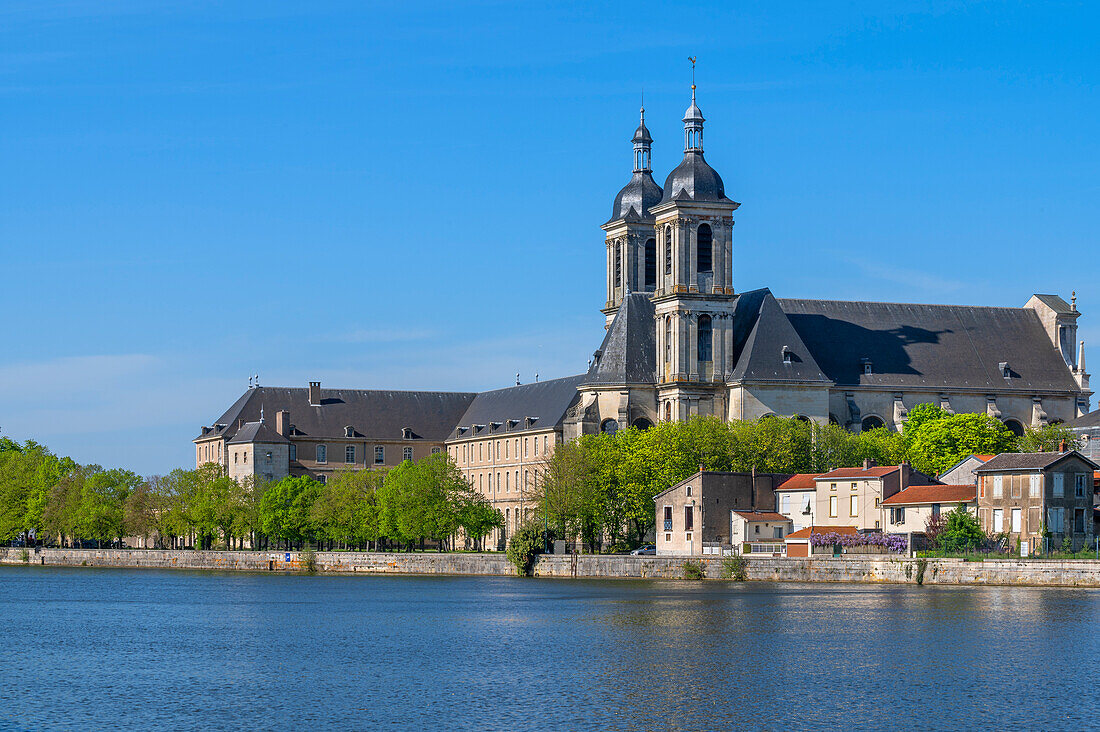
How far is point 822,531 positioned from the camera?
8931 centimetres

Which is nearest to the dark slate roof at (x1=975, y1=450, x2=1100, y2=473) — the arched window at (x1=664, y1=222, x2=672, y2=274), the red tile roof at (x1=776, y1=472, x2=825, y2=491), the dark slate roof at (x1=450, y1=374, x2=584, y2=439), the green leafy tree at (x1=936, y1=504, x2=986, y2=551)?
the green leafy tree at (x1=936, y1=504, x2=986, y2=551)

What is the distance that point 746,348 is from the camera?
117 meters

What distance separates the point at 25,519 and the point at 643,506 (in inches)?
2421

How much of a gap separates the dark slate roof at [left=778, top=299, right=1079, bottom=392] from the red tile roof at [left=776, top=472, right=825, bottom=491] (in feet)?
81.2

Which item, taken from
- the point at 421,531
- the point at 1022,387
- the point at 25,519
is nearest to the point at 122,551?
the point at 25,519

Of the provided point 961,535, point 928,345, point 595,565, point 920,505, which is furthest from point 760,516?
point 928,345

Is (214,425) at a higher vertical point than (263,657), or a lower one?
higher

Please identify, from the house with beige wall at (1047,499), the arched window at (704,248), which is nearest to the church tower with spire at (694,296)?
the arched window at (704,248)

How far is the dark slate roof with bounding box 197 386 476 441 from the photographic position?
510 feet

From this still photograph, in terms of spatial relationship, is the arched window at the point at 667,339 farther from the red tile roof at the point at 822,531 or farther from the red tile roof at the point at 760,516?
the red tile roof at the point at 822,531

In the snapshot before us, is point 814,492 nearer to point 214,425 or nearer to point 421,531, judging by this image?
point 421,531

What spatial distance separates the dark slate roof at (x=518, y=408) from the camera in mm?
136125

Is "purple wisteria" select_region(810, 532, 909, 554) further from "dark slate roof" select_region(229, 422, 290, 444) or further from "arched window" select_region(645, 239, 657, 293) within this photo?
"dark slate roof" select_region(229, 422, 290, 444)

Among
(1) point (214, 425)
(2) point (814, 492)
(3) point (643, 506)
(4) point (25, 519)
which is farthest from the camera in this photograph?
(1) point (214, 425)
